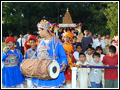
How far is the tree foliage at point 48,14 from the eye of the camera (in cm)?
1891

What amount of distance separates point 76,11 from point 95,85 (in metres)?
20.9

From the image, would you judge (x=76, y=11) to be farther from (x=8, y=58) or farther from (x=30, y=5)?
(x=8, y=58)

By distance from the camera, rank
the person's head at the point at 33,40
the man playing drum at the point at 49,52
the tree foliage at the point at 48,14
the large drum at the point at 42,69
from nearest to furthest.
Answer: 1. the large drum at the point at 42,69
2. the man playing drum at the point at 49,52
3. the person's head at the point at 33,40
4. the tree foliage at the point at 48,14

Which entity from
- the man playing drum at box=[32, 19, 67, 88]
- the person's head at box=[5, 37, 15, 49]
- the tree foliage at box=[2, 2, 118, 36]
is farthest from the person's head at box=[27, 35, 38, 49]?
the tree foliage at box=[2, 2, 118, 36]

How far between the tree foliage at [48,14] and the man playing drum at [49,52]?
16.2 metres

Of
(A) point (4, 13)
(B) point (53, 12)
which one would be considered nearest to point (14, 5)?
(A) point (4, 13)

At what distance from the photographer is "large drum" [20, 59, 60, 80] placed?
2.63m

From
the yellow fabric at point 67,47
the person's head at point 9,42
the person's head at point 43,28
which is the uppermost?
the person's head at point 43,28

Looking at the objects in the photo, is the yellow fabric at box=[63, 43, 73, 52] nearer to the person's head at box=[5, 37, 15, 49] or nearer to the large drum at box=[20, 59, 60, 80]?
the person's head at box=[5, 37, 15, 49]

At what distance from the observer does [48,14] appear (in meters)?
22.7

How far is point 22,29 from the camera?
20672 mm

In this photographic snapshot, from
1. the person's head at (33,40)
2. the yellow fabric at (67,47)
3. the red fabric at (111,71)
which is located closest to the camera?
the red fabric at (111,71)

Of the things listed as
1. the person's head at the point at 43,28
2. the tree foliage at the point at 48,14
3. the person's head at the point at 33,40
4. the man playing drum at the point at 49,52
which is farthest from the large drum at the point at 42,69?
the tree foliage at the point at 48,14

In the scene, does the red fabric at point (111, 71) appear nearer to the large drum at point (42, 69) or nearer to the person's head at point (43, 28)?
the large drum at point (42, 69)
